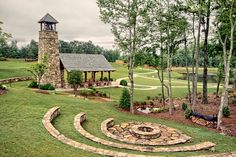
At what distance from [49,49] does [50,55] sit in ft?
2.88

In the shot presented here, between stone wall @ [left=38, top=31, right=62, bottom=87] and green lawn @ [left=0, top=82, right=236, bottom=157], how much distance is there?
17.1 metres

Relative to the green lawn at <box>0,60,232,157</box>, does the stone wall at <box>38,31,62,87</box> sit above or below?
above

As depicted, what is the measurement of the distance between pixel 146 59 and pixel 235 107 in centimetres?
→ 1032

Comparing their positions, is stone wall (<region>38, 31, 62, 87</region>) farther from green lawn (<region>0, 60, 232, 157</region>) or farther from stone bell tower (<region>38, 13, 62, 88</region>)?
green lawn (<region>0, 60, 232, 157</region>)

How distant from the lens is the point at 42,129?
43.9ft

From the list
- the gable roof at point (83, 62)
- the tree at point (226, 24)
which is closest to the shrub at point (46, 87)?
the gable roof at point (83, 62)

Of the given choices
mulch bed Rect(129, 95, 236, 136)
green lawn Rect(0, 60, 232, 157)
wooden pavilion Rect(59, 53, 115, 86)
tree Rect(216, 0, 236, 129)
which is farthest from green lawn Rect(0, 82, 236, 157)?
wooden pavilion Rect(59, 53, 115, 86)

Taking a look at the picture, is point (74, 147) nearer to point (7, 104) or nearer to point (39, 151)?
point (39, 151)

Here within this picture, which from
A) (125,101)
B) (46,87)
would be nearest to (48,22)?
(46,87)

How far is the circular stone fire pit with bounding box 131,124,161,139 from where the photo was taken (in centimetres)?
1540

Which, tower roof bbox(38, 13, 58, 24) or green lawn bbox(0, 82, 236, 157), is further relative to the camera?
tower roof bbox(38, 13, 58, 24)

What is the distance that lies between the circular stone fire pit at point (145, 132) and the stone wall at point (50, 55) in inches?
927

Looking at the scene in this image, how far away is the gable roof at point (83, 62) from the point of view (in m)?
40.7

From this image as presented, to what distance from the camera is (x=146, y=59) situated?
26.3 metres
